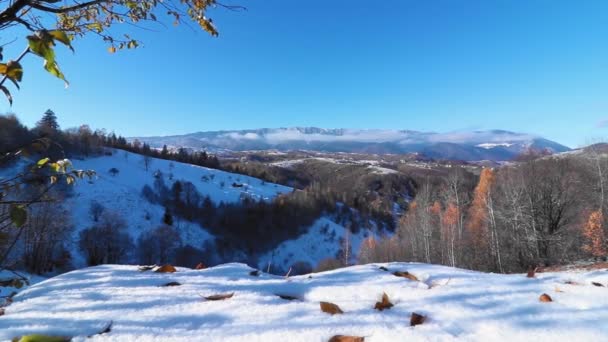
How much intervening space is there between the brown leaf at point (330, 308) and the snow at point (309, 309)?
45 millimetres

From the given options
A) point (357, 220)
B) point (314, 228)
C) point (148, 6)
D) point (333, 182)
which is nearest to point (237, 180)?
point (314, 228)

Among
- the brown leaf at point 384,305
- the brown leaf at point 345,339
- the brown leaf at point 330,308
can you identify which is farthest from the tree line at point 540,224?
the brown leaf at point 345,339

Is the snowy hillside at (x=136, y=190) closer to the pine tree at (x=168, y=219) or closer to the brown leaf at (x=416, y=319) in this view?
the pine tree at (x=168, y=219)

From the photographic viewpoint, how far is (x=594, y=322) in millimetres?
1658

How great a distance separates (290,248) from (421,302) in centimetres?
6107

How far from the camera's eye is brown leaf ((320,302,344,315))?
1854 millimetres

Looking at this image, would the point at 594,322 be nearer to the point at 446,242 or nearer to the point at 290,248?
the point at 446,242

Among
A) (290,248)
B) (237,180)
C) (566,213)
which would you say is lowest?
(290,248)

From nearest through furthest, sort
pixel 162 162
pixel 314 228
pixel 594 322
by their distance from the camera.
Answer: pixel 594 322 < pixel 314 228 < pixel 162 162

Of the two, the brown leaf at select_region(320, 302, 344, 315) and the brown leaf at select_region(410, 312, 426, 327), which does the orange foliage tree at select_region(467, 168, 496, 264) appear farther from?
the brown leaf at select_region(320, 302, 344, 315)

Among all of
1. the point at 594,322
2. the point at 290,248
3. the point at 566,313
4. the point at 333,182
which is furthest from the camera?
the point at 333,182

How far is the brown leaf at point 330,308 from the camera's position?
6.08 feet

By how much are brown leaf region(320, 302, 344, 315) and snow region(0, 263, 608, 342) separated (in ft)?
0.15

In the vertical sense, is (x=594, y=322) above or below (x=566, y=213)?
above
